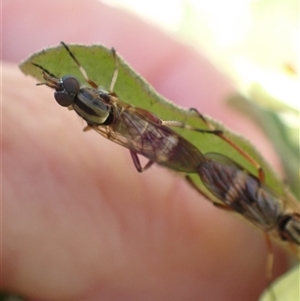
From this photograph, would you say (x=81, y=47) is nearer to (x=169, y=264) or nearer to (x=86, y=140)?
(x=86, y=140)

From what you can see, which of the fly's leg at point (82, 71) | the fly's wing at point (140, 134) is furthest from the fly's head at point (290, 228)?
the fly's leg at point (82, 71)

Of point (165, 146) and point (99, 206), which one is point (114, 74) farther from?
point (99, 206)

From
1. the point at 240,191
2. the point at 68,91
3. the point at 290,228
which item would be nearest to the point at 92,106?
the point at 68,91

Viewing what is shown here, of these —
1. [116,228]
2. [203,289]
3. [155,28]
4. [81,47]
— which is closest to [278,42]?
[155,28]

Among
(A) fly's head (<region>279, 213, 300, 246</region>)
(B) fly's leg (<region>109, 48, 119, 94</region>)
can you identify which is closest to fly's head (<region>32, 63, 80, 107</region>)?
(B) fly's leg (<region>109, 48, 119, 94</region>)

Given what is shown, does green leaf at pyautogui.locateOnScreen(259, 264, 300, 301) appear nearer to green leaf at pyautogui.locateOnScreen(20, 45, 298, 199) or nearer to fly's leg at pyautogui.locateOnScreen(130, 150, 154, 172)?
green leaf at pyautogui.locateOnScreen(20, 45, 298, 199)
